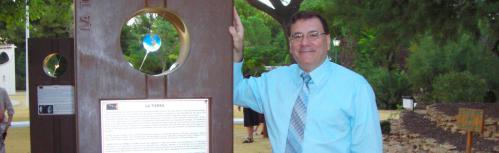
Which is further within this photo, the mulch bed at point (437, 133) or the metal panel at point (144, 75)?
the mulch bed at point (437, 133)

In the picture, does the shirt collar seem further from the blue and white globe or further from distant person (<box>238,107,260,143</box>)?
distant person (<box>238,107,260,143</box>)

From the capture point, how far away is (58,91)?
6.68 m

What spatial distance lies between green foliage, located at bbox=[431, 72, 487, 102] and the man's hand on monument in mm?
13335

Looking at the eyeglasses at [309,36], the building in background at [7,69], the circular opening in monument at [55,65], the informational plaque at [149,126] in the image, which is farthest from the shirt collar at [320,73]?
the building in background at [7,69]

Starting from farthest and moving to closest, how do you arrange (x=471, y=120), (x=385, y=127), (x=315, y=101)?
(x=385, y=127), (x=471, y=120), (x=315, y=101)

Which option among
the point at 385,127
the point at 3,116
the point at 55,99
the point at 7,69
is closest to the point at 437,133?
the point at 385,127

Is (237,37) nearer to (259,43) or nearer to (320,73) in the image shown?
(320,73)

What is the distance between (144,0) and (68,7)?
1385 cm

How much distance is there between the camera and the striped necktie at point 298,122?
289 centimetres

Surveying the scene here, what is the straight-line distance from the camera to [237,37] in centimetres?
294

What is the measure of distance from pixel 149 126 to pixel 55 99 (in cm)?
436

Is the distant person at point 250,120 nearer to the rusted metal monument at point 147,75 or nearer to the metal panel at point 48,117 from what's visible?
the metal panel at point 48,117

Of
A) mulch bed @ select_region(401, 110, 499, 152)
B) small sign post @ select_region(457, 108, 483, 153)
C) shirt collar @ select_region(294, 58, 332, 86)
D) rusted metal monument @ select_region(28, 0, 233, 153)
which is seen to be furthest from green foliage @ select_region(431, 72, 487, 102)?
rusted metal monument @ select_region(28, 0, 233, 153)

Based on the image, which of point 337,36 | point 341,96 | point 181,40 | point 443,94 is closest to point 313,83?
point 341,96
